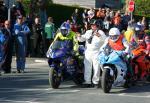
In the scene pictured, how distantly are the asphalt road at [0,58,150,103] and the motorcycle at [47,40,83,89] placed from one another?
1.02 ft

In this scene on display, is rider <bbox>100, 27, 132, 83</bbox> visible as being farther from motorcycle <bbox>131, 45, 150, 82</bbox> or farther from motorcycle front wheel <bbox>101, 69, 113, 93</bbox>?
motorcycle <bbox>131, 45, 150, 82</bbox>

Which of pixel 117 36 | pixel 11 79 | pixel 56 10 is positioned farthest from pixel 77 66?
pixel 56 10

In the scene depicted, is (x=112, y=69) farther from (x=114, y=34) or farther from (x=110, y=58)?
(x=114, y=34)

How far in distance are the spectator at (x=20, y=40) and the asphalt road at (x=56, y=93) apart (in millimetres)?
1273

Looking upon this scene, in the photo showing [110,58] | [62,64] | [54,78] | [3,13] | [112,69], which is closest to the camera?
[112,69]

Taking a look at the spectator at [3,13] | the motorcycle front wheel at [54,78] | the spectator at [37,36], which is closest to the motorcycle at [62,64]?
the motorcycle front wheel at [54,78]

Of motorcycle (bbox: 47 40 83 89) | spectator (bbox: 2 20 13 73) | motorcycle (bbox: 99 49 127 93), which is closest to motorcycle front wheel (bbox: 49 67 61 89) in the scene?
motorcycle (bbox: 47 40 83 89)

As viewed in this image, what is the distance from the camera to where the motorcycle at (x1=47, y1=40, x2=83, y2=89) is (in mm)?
15547

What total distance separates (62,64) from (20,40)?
441 cm

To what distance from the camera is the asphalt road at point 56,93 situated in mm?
13820

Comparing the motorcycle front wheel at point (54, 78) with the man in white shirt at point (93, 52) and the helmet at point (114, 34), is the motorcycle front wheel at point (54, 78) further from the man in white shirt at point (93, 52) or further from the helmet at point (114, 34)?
the helmet at point (114, 34)

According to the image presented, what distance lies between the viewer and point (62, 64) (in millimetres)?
15805

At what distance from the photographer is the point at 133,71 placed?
16.8 metres

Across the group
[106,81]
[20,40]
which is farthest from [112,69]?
[20,40]
